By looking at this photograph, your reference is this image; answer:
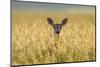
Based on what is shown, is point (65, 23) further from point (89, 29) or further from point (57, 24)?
point (89, 29)

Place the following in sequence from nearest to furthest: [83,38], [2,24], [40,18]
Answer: [2,24]
[40,18]
[83,38]

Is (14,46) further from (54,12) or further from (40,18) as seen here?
(54,12)

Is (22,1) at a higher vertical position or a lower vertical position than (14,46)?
higher

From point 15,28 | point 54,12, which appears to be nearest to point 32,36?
point 15,28

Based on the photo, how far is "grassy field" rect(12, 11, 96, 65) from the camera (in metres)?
2.53

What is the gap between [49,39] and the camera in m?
2.65

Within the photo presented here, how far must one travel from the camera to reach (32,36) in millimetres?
2580

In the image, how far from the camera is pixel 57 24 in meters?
2.69

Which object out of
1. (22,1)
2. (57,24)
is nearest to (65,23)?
(57,24)

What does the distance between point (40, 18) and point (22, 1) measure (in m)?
0.29

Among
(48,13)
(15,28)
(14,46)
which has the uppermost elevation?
(48,13)

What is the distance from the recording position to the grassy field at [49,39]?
253cm

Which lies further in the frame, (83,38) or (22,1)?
(83,38)

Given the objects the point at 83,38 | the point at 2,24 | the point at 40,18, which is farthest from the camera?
the point at 83,38
